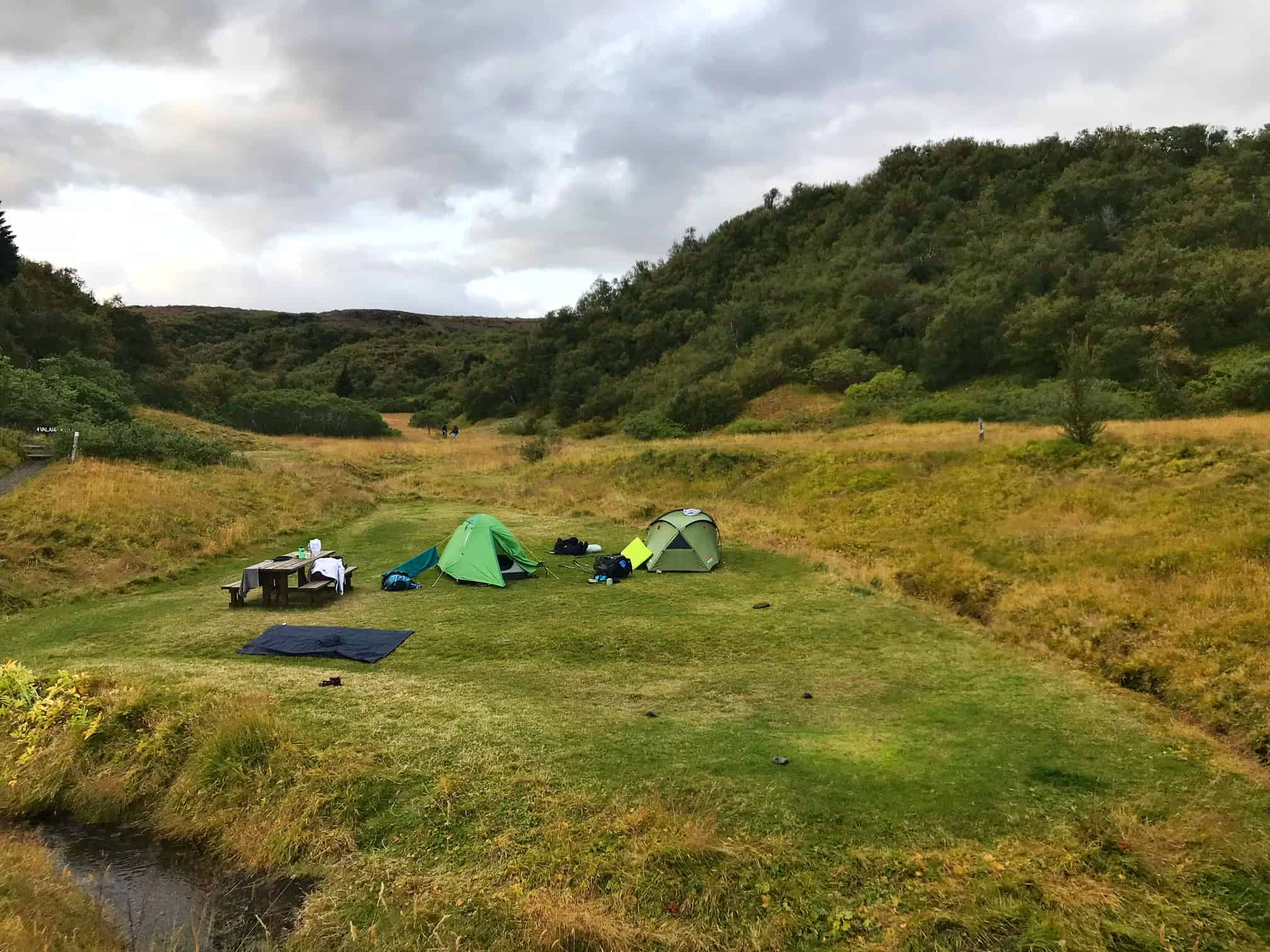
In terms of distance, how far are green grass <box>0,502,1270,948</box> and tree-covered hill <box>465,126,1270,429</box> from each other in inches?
1456

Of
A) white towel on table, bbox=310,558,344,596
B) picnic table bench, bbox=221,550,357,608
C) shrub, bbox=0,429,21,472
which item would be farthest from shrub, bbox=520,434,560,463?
picnic table bench, bbox=221,550,357,608

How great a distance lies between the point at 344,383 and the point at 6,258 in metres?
57.2

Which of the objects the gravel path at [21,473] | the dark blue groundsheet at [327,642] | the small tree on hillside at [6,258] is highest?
the small tree on hillside at [6,258]

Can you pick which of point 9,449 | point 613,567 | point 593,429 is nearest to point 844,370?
point 593,429

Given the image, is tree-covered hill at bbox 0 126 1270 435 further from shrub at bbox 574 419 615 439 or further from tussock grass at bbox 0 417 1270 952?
tussock grass at bbox 0 417 1270 952

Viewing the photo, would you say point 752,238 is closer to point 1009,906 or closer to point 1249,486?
point 1249,486

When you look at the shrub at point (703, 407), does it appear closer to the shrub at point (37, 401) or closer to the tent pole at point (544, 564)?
the shrub at point (37, 401)

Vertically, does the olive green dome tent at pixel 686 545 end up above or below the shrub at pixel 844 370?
below

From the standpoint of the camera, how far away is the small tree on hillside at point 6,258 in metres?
48.2

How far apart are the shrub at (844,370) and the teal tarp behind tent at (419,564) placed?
52554 mm

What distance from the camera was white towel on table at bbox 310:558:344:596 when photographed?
13.2 m

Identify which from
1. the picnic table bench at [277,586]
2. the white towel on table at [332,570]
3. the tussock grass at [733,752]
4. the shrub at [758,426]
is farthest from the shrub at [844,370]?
the picnic table bench at [277,586]

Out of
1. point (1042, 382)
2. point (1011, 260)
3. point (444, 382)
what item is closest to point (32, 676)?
point (1042, 382)

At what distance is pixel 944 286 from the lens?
7106 centimetres
